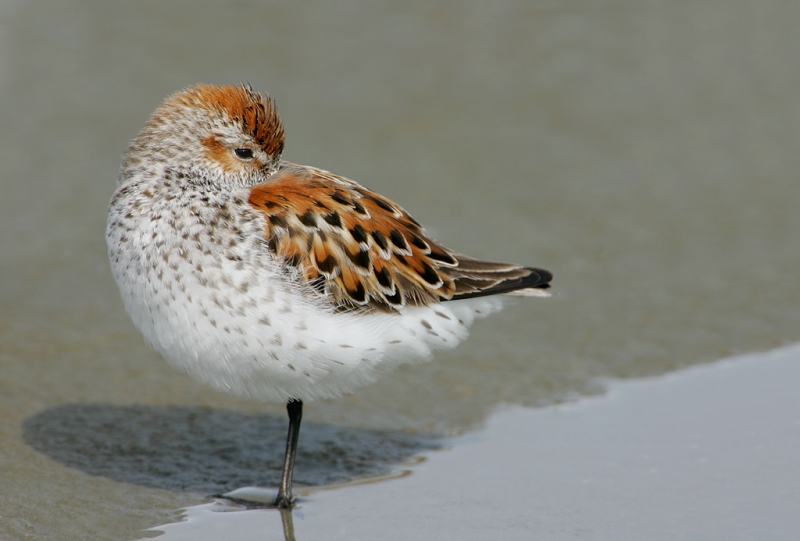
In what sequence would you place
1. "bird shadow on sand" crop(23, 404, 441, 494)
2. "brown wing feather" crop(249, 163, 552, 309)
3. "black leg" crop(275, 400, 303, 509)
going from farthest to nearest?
"bird shadow on sand" crop(23, 404, 441, 494)
"black leg" crop(275, 400, 303, 509)
"brown wing feather" crop(249, 163, 552, 309)

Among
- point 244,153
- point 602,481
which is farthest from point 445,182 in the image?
point 602,481

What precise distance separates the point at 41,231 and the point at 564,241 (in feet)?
15.4

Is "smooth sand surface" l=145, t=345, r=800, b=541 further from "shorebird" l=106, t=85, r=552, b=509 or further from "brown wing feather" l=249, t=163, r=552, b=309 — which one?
"brown wing feather" l=249, t=163, r=552, b=309

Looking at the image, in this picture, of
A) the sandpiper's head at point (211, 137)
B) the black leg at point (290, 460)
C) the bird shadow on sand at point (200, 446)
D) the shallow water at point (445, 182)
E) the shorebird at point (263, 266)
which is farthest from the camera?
the shallow water at point (445, 182)

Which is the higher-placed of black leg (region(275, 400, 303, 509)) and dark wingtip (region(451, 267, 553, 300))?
dark wingtip (region(451, 267, 553, 300))

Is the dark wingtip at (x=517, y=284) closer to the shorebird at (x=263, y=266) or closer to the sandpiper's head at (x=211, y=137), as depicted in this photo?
the shorebird at (x=263, y=266)

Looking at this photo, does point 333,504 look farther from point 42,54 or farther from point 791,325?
point 42,54

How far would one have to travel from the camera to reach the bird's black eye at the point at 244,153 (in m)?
6.16

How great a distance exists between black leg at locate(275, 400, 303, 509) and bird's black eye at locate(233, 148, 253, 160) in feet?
4.99

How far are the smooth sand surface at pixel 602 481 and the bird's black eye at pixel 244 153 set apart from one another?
2066 mm

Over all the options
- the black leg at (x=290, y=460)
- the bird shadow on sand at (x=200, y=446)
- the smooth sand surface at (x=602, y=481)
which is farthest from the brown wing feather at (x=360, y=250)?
the bird shadow on sand at (x=200, y=446)

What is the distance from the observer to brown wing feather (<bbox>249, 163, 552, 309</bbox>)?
5992 millimetres

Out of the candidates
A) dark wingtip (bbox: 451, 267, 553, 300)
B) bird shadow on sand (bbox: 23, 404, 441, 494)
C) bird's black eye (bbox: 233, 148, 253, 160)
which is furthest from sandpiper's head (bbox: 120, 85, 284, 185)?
bird shadow on sand (bbox: 23, 404, 441, 494)

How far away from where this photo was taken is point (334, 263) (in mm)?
6074
